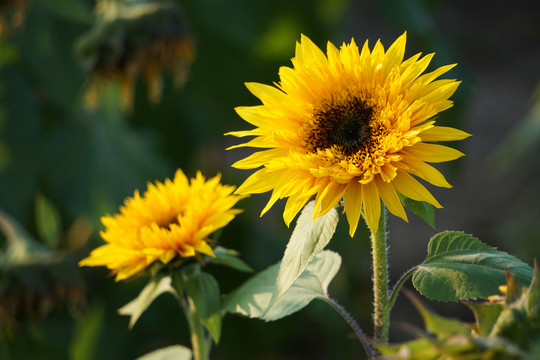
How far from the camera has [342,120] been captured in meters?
0.39

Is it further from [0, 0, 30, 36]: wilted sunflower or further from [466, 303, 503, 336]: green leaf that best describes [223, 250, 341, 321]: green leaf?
[0, 0, 30, 36]: wilted sunflower

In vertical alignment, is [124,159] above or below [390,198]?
above

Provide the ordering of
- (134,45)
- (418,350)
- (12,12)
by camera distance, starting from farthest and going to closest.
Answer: (12,12) → (134,45) → (418,350)

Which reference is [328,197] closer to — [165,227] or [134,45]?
[165,227]

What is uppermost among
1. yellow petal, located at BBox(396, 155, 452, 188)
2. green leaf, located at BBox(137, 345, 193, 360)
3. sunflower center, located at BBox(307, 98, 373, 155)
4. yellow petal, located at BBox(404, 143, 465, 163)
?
sunflower center, located at BBox(307, 98, 373, 155)

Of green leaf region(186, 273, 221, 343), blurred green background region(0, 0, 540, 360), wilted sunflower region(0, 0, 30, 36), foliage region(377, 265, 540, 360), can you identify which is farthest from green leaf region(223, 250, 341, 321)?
wilted sunflower region(0, 0, 30, 36)

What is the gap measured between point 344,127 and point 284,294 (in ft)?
0.33

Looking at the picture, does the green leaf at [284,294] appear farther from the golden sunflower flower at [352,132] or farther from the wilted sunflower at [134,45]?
the wilted sunflower at [134,45]

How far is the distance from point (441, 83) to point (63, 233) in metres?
1.20

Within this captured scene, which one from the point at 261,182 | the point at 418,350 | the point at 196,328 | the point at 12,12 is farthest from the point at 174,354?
the point at 12,12

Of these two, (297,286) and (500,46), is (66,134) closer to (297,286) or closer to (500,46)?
(297,286)

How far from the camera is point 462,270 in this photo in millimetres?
340

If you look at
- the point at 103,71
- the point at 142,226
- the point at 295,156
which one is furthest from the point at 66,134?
the point at 295,156

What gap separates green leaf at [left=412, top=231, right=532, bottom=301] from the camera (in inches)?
12.9
